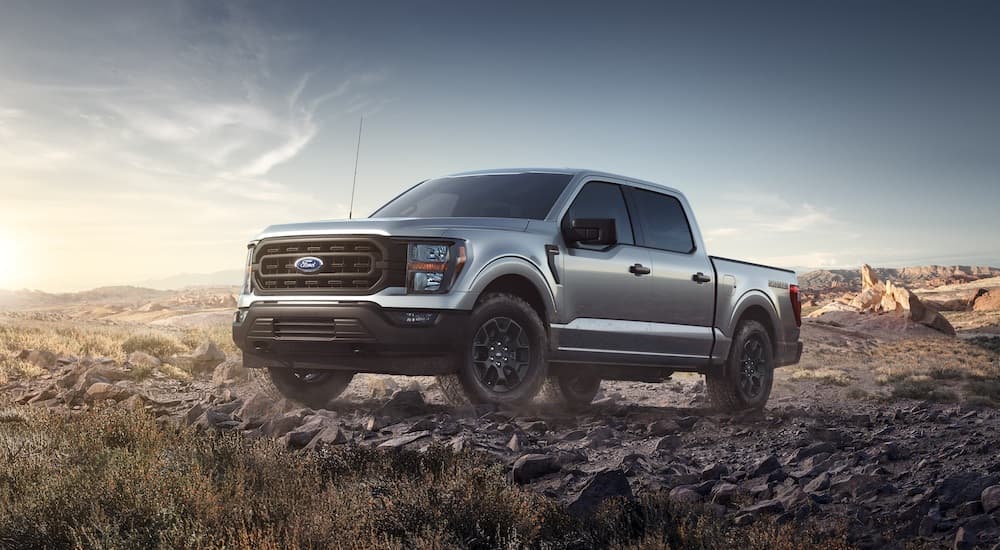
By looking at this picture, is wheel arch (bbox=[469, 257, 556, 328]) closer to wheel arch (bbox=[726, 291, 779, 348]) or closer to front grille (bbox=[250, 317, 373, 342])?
front grille (bbox=[250, 317, 373, 342])

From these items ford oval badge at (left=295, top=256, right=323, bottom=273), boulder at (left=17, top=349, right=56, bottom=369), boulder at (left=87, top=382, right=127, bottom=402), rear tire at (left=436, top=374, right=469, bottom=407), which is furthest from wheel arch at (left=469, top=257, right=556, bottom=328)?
boulder at (left=17, top=349, right=56, bottom=369)

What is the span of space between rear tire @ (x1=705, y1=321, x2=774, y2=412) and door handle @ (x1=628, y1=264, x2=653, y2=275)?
1.97 m

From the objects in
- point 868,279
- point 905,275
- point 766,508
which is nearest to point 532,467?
point 766,508

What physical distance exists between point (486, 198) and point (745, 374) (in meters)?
4.07

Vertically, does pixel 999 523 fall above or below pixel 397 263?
below

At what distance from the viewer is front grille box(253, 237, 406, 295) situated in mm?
7328

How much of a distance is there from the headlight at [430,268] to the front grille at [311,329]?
54 cm

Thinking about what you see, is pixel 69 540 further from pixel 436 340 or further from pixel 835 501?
pixel 835 501

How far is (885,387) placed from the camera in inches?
714

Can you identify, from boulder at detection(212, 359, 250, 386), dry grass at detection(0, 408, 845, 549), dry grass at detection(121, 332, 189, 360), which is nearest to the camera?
dry grass at detection(0, 408, 845, 549)

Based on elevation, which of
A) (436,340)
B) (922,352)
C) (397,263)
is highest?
(397,263)

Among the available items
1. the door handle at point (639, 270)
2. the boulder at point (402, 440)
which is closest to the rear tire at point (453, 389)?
the boulder at point (402, 440)

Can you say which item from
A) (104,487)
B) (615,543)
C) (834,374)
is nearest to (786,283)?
(615,543)

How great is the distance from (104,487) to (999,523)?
4.87 meters
